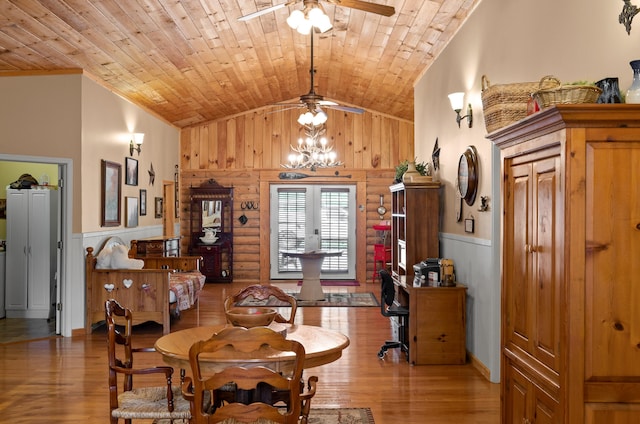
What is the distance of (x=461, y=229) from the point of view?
6340mm

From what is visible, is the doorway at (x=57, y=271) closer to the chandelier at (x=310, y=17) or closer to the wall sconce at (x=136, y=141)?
the wall sconce at (x=136, y=141)

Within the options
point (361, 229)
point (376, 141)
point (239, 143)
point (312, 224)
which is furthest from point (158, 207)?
point (376, 141)

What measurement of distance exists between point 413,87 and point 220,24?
3.48 meters

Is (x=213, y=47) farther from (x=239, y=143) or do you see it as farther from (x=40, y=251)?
(x=239, y=143)

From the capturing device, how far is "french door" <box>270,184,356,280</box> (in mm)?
12422

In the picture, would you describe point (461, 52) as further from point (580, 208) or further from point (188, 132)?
point (188, 132)

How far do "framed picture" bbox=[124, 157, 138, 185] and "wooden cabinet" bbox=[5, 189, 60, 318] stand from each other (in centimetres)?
99

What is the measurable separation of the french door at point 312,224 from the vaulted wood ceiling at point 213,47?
2.24 m

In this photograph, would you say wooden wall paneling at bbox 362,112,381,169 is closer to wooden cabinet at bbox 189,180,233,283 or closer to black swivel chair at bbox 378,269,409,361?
wooden cabinet at bbox 189,180,233,283

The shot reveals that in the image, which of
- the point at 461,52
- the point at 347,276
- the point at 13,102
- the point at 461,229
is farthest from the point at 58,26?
the point at 347,276

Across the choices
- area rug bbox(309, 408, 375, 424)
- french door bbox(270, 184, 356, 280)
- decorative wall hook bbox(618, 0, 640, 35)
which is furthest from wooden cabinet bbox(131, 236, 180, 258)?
decorative wall hook bbox(618, 0, 640, 35)

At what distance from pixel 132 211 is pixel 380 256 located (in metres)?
4.94

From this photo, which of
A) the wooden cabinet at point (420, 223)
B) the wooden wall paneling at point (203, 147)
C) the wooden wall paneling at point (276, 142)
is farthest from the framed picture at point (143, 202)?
the wooden cabinet at point (420, 223)

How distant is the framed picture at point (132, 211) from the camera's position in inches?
344
